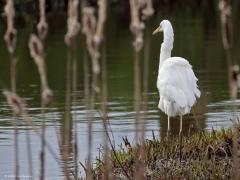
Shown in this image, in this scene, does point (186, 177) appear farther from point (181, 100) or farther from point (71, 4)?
point (71, 4)

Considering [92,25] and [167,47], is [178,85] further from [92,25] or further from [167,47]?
[92,25]

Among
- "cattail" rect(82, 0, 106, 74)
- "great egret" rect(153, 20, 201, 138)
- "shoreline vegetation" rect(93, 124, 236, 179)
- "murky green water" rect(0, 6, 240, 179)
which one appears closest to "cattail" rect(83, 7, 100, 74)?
"cattail" rect(82, 0, 106, 74)

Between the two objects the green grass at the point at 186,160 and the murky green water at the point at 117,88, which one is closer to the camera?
the green grass at the point at 186,160

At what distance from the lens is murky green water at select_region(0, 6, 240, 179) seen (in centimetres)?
1234

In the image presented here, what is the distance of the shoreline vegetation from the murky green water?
0.43 m

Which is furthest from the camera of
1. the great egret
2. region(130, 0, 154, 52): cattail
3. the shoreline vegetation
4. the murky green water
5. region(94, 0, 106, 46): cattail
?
the murky green water

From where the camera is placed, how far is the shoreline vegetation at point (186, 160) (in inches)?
329

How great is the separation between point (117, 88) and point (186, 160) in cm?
1068

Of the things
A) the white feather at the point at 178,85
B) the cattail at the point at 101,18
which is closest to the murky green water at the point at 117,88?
the white feather at the point at 178,85

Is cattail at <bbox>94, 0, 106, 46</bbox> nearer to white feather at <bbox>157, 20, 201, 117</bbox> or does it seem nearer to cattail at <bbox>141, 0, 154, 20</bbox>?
cattail at <bbox>141, 0, 154, 20</bbox>

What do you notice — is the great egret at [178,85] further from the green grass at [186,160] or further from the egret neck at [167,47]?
the egret neck at [167,47]

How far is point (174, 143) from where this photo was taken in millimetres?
9672

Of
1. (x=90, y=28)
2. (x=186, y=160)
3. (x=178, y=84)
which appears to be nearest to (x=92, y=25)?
(x=90, y=28)

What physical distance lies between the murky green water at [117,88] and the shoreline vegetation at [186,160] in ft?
1.42
